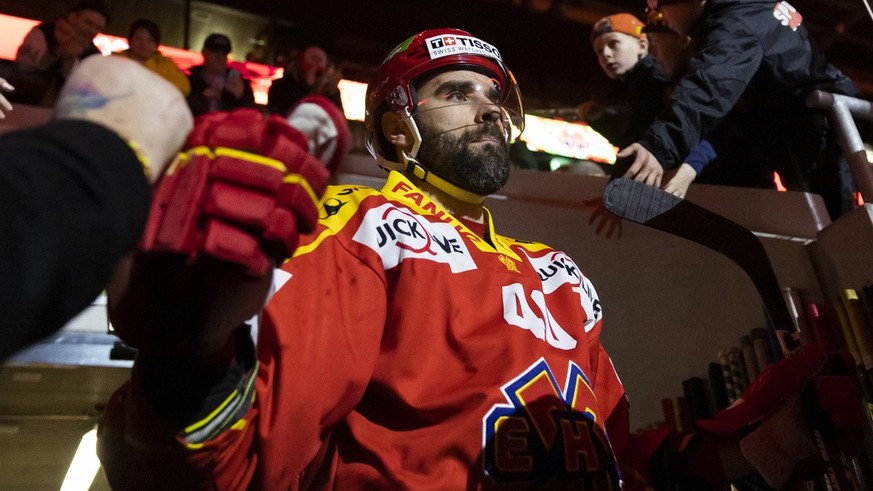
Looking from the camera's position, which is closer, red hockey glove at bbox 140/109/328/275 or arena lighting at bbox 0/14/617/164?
red hockey glove at bbox 140/109/328/275

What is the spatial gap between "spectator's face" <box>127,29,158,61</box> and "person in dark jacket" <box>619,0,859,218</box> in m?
2.45

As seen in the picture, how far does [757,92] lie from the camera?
2.33m

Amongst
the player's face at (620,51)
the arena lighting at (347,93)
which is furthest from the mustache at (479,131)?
the arena lighting at (347,93)

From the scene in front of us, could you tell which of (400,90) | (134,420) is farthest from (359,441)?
(400,90)

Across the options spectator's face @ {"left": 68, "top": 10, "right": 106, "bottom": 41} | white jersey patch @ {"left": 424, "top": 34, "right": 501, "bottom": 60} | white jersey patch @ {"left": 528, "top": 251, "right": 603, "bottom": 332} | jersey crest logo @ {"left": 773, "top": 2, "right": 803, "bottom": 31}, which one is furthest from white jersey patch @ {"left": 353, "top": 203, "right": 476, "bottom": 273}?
spectator's face @ {"left": 68, "top": 10, "right": 106, "bottom": 41}

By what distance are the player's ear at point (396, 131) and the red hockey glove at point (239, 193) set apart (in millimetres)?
1112

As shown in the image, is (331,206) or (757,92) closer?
(331,206)

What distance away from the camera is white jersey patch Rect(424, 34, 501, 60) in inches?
68.4

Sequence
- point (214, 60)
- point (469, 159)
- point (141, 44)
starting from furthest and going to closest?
1. point (214, 60)
2. point (141, 44)
3. point (469, 159)

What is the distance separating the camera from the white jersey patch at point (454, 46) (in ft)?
5.70

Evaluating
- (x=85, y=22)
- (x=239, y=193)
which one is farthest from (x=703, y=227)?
(x=85, y=22)

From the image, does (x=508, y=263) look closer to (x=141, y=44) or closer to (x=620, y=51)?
(x=620, y=51)

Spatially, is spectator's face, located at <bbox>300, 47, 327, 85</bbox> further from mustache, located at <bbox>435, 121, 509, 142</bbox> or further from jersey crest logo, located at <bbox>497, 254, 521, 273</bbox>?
jersey crest logo, located at <bbox>497, 254, 521, 273</bbox>

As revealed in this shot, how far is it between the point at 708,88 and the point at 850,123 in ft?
1.21
